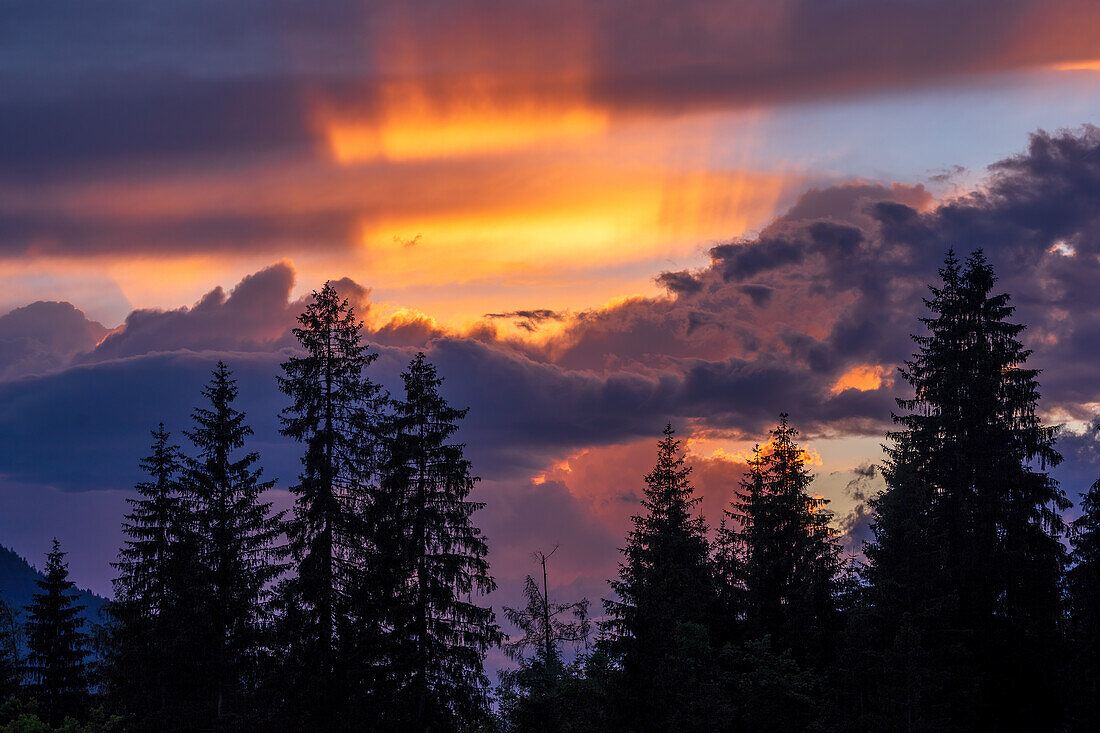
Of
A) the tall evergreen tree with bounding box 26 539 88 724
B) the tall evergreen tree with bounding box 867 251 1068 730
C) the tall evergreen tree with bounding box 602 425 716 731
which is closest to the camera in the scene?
the tall evergreen tree with bounding box 602 425 716 731

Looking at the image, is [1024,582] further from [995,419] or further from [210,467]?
[210,467]

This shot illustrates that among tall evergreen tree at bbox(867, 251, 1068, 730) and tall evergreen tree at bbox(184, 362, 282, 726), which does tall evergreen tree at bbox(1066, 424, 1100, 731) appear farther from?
tall evergreen tree at bbox(184, 362, 282, 726)

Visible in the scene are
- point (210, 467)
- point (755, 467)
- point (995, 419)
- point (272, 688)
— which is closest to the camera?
point (272, 688)

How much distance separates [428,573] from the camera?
4581 centimetres

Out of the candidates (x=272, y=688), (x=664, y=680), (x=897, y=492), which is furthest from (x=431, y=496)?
(x=897, y=492)

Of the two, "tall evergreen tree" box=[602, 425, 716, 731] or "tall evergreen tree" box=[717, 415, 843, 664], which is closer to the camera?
"tall evergreen tree" box=[602, 425, 716, 731]

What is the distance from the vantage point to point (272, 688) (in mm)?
45281

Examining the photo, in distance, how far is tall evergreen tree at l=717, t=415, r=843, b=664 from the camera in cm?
5472

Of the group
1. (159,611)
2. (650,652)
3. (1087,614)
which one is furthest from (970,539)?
(159,611)

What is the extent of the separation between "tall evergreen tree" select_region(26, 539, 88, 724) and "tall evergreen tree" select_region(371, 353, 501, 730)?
20321 millimetres

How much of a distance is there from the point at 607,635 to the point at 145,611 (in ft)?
73.2

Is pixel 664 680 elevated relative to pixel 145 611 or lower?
lower

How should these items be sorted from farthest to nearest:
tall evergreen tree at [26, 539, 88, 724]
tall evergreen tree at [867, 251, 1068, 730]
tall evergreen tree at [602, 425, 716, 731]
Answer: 1. tall evergreen tree at [26, 539, 88, 724]
2. tall evergreen tree at [867, 251, 1068, 730]
3. tall evergreen tree at [602, 425, 716, 731]

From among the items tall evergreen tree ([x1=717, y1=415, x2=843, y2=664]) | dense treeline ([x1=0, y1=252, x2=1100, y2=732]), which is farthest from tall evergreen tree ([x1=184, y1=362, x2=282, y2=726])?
tall evergreen tree ([x1=717, y1=415, x2=843, y2=664])
